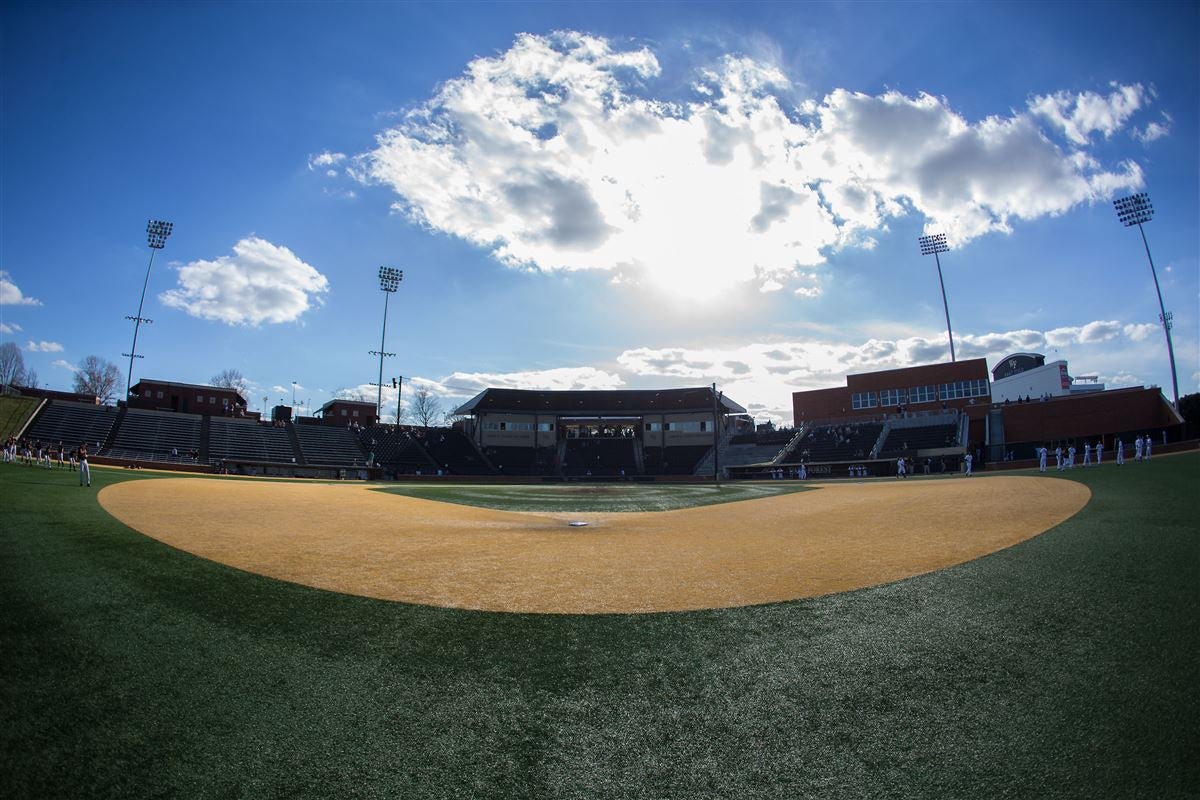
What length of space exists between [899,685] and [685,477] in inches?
2075

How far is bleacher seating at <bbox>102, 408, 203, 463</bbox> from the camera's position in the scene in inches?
1634

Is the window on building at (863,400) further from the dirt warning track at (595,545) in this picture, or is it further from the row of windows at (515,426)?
the dirt warning track at (595,545)

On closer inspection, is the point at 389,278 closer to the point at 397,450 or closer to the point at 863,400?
the point at 397,450

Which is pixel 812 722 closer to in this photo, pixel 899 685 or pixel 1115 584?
pixel 899 685

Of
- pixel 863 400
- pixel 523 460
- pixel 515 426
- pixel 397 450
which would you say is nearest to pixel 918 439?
pixel 863 400

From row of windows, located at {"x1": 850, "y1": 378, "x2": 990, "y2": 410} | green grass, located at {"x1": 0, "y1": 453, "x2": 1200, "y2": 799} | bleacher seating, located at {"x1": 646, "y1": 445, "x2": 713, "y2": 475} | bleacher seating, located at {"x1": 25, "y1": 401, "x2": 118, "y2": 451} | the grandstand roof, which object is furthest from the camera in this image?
the grandstand roof

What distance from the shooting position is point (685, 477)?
56719 millimetres

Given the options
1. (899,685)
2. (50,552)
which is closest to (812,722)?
(899,685)

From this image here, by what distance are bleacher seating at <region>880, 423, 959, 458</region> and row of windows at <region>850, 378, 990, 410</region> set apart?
6.65 metres

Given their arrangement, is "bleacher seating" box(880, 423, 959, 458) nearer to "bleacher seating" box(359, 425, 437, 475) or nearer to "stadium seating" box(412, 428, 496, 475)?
"stadium seating" box(412, 428, 496, 475)

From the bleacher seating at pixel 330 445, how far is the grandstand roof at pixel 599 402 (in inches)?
537

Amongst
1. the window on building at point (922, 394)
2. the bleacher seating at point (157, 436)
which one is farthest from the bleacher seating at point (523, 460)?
the window on building at point (922, 394)

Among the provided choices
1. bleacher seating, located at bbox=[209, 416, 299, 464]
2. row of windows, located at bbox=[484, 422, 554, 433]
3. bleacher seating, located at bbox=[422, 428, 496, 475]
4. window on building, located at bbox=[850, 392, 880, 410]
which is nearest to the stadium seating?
bleacher seating, located at bbox=[422, 428, 496, 475]

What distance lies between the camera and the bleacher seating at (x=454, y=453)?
58.8 m
